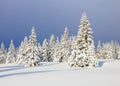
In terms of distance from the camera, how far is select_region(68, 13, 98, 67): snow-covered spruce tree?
4969 centimetres

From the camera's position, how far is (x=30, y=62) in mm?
61812

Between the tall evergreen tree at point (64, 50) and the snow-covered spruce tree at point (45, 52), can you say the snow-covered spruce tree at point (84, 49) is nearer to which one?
the tall evergreen tree at point (64, 50)

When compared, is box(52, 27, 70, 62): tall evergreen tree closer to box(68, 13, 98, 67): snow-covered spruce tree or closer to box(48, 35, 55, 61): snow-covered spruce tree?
box(48, 35, 55, 61): snow-covered spruce tree

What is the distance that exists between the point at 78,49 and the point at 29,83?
27.2 m

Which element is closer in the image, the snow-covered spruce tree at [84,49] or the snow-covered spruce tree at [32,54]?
the snow-covered spruce tree at [84,49]

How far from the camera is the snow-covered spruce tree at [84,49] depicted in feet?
163

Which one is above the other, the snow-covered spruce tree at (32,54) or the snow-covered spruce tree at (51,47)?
the snow-covered spruce tree at (51,47)

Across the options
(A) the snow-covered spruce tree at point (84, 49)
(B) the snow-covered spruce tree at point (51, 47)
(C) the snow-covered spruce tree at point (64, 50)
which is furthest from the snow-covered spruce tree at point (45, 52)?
(A) the snow-covered spruce tree at point (84, 49)

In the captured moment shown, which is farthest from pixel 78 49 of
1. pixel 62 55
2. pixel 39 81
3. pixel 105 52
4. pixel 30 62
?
pixel 105 52

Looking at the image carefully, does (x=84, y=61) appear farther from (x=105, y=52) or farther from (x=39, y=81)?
(x=105, y=52)

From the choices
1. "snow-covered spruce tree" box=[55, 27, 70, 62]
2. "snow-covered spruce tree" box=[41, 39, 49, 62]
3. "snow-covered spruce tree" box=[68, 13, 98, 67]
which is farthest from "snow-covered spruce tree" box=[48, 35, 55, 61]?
"snow-covered spruce tree" box=[68, 13, 98, 67]

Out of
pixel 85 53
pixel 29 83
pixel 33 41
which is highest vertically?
pixel 33 41

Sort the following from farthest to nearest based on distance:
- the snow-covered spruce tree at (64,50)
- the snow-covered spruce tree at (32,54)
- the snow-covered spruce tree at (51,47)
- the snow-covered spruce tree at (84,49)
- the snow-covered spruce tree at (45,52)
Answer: the snow-covered spruce tree at (51,47) < the snow-covered spruce tree at (45,52) < the snow-covered spruce tree at (64,50) < the snow-covered spruce tree at (32,54) < the snow-covered spruce tree at (84,49)

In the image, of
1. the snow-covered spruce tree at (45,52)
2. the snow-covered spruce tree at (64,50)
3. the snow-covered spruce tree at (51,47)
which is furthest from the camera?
the snow-covered spruce tree at (51,47)
